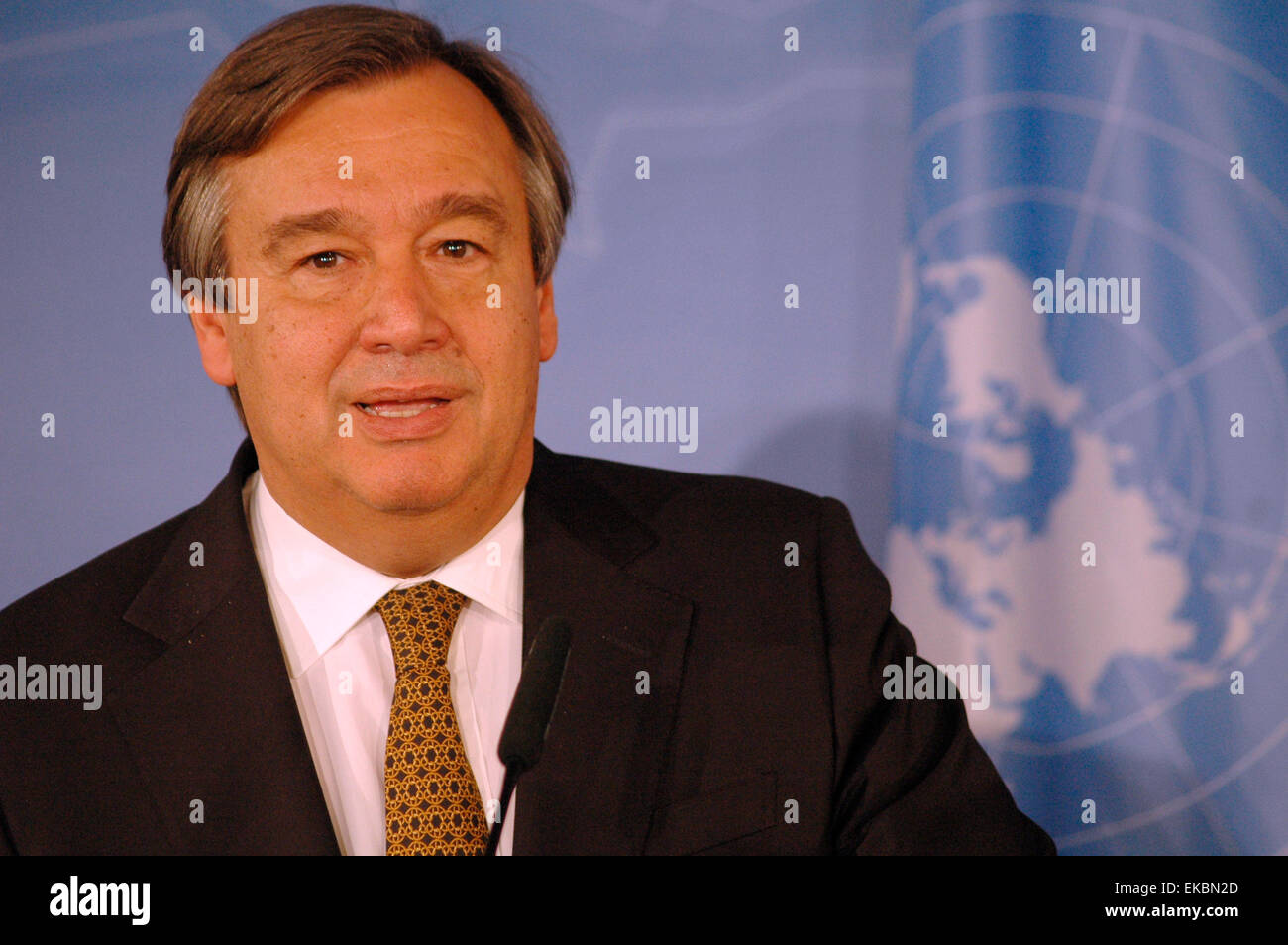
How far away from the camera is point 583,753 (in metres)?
1.55

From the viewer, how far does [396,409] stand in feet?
5.28

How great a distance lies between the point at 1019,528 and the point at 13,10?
1.75 meters

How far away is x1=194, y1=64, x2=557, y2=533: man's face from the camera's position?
1.59 metres

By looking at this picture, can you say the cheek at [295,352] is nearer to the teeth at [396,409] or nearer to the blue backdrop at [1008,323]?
the teeth at [396,409]

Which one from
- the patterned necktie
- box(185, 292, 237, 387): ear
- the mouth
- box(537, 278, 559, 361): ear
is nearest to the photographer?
the patterned necktie

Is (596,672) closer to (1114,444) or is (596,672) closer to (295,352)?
(295,352)

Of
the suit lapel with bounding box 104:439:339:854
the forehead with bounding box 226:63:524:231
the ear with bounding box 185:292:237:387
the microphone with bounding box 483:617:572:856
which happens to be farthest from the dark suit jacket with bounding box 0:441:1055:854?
the forehead with bounding box 226:63:524:231

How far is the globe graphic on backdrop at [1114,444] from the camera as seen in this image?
200cm

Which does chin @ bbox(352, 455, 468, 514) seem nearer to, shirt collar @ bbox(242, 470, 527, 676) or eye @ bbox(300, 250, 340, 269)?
shirt collar @ bbox(242, 470, 527, 676)

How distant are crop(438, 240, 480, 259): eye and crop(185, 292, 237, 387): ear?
337 mm

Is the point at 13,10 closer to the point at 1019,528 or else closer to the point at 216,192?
the point at 216,192

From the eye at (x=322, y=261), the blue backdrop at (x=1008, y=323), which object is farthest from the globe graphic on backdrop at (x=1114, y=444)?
the eye at (x=322, y=261)

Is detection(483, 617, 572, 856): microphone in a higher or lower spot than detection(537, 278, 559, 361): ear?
lower
